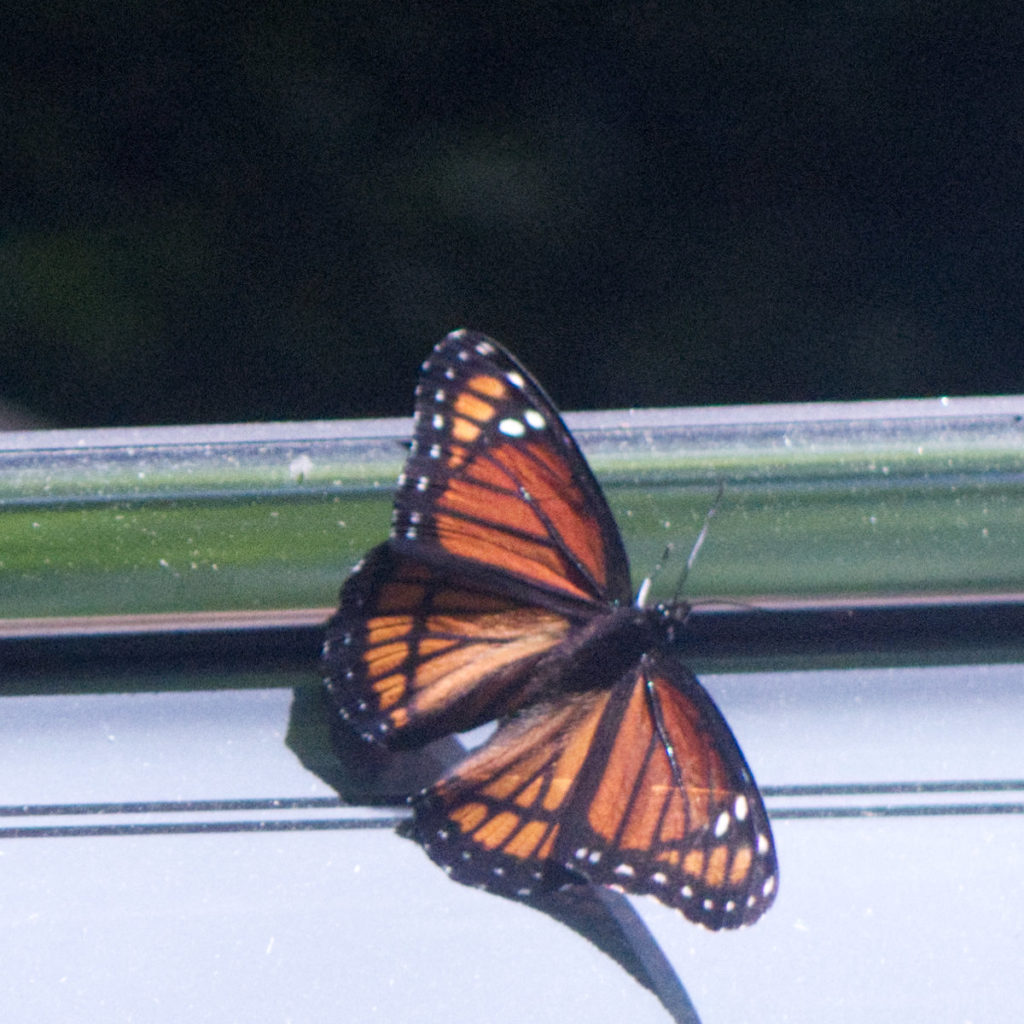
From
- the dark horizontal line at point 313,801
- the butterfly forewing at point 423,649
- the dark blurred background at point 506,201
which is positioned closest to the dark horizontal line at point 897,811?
the dark horizontal line at point 313,801

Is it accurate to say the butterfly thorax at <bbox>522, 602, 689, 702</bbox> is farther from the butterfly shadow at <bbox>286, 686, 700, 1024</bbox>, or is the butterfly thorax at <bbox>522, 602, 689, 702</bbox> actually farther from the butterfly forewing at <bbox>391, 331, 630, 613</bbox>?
the butterfly shadow at <bbox>286, 686, 700, 1024</bbox>

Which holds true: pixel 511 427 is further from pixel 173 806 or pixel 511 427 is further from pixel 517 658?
pixel 173 806

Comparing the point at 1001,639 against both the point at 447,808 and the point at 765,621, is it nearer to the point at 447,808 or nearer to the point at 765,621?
the point at 765,621

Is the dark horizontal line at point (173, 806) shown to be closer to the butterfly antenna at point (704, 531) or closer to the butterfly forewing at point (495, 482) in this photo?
the butterfly forewing at point (495, 482)

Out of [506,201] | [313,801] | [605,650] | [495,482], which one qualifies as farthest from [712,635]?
[506,201]

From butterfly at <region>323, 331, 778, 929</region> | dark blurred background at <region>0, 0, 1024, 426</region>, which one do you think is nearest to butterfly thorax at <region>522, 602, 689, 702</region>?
butterfly at <region>323, 331, 778, 929</region>

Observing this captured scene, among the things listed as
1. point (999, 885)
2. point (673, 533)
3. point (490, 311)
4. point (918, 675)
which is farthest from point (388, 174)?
point (999, 885)
